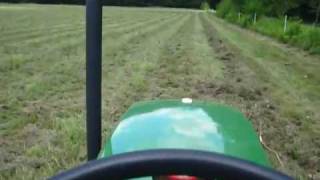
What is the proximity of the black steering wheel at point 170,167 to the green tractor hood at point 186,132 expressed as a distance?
113 cm

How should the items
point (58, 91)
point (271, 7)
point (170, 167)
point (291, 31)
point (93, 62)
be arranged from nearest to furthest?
point (170, 167) < point (93, 62) < point (58, 91) < point (291, 31) < point (271, 7)

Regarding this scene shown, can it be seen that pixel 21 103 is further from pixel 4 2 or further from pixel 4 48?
pixel 4 2

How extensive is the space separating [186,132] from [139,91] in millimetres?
6022

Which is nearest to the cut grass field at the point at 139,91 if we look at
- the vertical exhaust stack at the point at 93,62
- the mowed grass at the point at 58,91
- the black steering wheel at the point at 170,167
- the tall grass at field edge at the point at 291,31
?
the mowed grass at the point at 58,91

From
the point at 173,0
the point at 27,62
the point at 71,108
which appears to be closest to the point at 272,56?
the point at 27,62

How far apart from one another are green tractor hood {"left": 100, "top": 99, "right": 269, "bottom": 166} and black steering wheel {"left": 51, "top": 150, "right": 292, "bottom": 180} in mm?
1128

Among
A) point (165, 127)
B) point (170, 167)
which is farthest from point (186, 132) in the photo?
point (170, 167)

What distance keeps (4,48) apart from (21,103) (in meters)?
6.98

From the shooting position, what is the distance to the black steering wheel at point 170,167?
934 mm

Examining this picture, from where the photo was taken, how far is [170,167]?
37.3 inches

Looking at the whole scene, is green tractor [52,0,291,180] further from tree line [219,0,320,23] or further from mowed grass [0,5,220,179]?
tree line [219,0,320,23]

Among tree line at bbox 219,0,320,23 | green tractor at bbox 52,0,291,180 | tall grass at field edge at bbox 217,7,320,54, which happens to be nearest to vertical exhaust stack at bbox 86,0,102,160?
green tractor at bbox 52,0,291,180

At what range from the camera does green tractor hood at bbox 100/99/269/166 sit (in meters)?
2.15

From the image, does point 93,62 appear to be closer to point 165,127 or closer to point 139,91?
point 165,127
